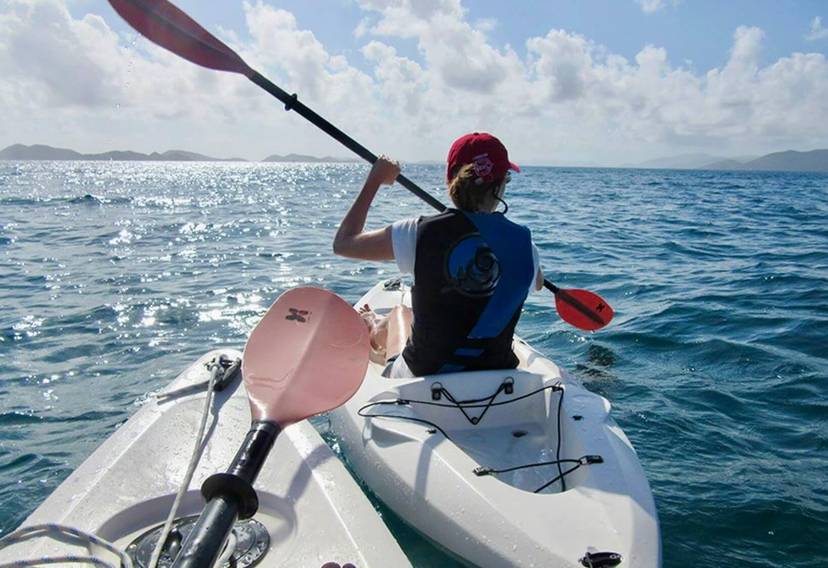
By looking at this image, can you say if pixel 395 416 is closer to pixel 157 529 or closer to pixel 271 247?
pixel 157 529

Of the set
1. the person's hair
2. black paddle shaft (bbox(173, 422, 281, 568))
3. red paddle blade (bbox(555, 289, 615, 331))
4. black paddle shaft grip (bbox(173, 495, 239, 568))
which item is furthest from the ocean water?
the person's hair

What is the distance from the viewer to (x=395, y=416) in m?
2.97

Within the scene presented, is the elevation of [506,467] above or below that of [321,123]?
below

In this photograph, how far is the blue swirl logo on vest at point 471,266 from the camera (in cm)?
284

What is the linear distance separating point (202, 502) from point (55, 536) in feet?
1.69

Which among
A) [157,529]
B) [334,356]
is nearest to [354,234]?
[334,356]

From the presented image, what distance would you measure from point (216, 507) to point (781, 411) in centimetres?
425

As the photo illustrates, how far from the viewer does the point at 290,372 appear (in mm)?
2354

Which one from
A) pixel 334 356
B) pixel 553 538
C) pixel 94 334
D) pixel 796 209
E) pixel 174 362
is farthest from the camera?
pixel 796 209

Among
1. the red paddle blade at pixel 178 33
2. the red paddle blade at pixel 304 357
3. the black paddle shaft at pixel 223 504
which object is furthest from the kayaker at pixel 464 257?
the red paddle blade at pixel 178 33

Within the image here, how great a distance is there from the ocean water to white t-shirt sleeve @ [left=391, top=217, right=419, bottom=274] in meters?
1.30

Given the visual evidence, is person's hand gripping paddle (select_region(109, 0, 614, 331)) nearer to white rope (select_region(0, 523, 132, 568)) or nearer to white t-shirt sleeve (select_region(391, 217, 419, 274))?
white t-shirt sleeve (select_region(391, 217, 419, 274))

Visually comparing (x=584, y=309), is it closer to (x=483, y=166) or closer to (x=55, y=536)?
(x=483, y=166)

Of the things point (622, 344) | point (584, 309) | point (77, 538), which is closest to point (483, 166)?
point (77, 538)
